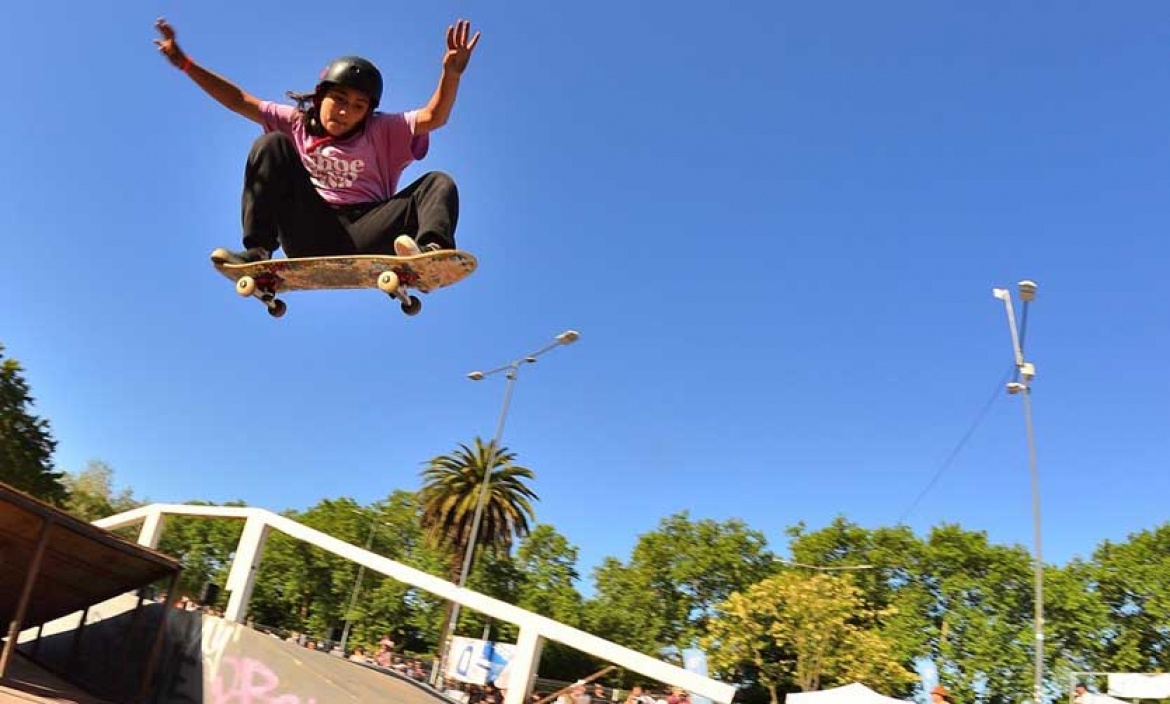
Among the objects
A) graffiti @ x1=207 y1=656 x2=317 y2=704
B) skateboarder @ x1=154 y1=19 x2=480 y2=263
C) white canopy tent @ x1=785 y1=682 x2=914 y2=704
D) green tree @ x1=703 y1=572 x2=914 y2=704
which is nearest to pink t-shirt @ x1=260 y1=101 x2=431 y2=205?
skateboarder @ x1=154 y1=19 x2=480 y2=263

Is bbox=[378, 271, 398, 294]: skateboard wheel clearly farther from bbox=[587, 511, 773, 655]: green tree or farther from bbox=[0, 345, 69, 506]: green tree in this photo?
bbox=[587, 511, 773, 655]: green tree

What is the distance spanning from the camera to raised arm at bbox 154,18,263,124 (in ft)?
20.5

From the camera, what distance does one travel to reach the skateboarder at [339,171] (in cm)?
603

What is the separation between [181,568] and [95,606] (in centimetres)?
155

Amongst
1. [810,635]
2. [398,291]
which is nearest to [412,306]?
[398,291]

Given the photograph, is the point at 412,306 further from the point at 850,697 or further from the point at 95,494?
the point at 95,494

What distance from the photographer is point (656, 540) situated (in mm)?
57250

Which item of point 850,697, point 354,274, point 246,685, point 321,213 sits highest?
point 321,213

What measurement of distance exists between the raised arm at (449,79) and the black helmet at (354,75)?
38 centimetres

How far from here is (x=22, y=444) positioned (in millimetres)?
30703

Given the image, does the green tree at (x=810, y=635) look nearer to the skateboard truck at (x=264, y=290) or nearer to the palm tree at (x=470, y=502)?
the palm tree at (x=470, y=502)

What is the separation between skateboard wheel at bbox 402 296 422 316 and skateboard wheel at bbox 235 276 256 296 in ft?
4.38

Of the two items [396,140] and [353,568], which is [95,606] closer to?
[396,140]

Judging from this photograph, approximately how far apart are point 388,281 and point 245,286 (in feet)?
4.72
